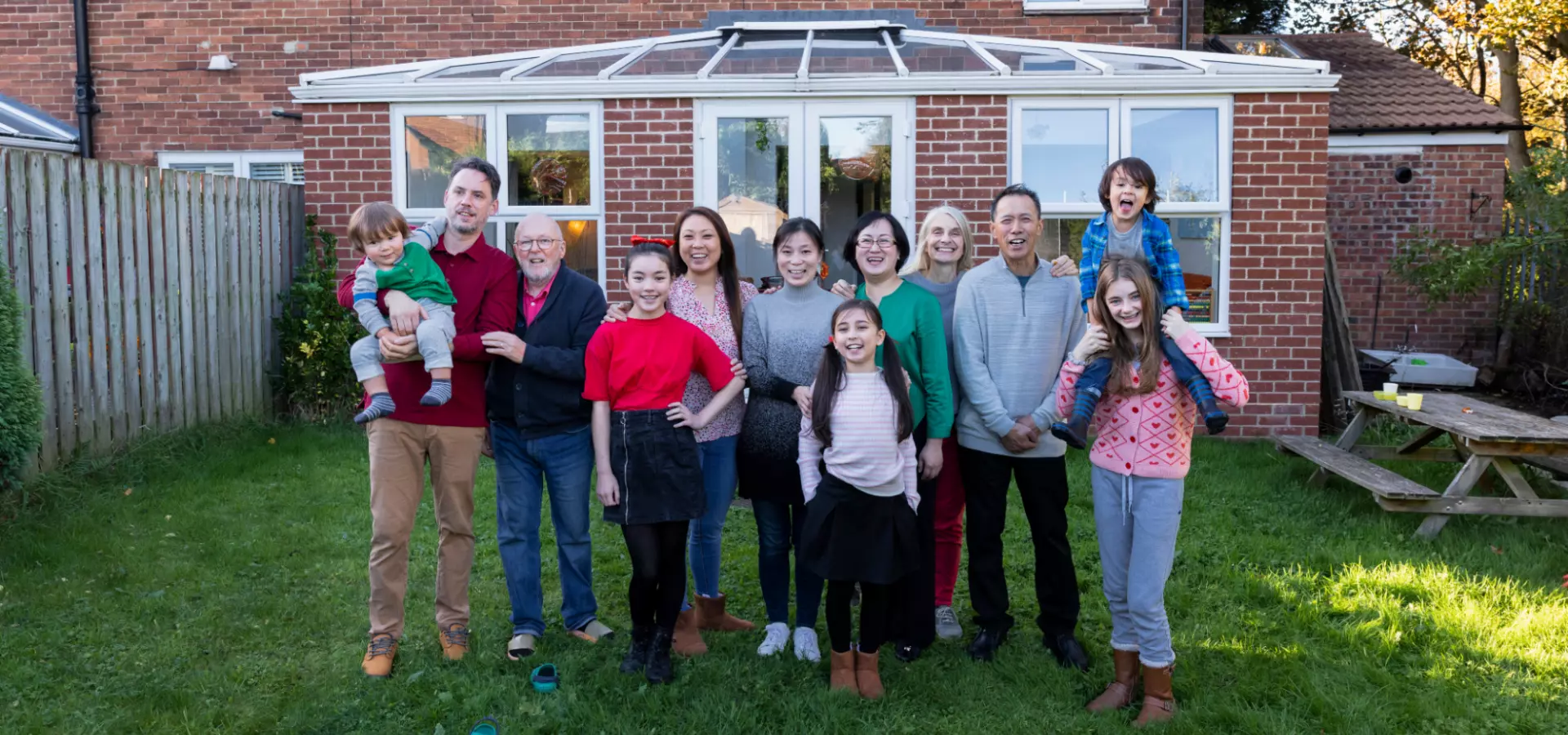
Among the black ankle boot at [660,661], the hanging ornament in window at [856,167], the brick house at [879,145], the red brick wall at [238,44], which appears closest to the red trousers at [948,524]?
the black ankle boot at [660,661]

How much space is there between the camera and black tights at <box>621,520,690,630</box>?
12.1 ft

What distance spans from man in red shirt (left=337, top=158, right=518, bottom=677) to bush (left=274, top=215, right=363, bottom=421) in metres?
4.58

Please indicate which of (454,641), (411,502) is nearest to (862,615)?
(454,641)

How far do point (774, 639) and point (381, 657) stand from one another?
1.38 metres

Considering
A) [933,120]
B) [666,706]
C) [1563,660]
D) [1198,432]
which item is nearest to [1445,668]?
[1563,660]

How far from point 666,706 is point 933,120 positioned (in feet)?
18.2

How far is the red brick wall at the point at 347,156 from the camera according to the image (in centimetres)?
825

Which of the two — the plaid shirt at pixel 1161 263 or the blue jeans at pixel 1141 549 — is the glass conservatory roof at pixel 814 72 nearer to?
the plaid shirt at pixel 1161 263

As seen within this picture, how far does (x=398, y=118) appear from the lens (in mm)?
8250

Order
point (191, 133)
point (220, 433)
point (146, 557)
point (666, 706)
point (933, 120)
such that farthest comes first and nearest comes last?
point (191, 133)
point (933, 120)
point (220, 433)
point (146, 557)
point (666, 706)

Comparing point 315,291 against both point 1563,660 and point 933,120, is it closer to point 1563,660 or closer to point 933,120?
point 933,120

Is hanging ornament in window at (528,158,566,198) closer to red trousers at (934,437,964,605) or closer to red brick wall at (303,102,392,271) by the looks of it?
red brick wall at (303,102,392,271)

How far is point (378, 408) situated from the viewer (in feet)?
11.8

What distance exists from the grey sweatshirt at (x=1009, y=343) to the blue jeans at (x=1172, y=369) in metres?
0.35
